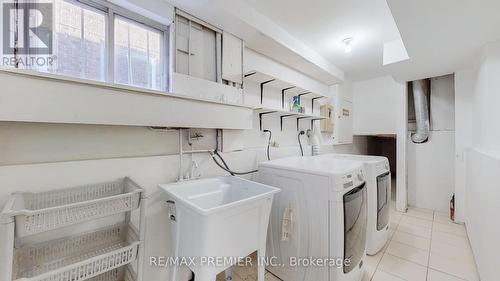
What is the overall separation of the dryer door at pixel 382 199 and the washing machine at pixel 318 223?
1.57 ft

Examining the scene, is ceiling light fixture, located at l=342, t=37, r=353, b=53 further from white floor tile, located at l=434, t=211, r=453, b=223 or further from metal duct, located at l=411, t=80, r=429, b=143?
white floor tile, located at l=434, t=211, r=453, b=223

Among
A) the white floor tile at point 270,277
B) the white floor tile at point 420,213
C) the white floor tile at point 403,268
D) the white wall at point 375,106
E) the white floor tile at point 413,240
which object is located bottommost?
the white floor tile at point 270,277

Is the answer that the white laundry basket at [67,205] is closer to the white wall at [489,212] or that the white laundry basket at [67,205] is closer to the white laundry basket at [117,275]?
the white laundry basket at [117,275]

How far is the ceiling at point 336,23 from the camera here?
1.69 m

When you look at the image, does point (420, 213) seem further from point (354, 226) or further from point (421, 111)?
point (354, 226)

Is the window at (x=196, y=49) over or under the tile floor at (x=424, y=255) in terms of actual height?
over

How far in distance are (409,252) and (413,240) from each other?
0.31 m

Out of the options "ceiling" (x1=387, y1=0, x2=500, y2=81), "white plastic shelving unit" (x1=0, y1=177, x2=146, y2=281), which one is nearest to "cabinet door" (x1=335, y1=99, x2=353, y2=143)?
"ceiling" (x1=387, y1=0, x2=500, y2=81)

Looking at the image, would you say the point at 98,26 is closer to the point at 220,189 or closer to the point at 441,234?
the point at 220,189

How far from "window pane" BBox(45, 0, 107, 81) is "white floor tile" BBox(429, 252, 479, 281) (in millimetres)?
3057

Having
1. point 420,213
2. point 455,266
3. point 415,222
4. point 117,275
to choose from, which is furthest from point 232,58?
point 420,213

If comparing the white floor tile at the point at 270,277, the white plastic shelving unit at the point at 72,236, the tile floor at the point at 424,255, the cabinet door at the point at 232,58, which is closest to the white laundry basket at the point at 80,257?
the white plastic shelving unit at the point at 72,236

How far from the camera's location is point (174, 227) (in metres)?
1.19

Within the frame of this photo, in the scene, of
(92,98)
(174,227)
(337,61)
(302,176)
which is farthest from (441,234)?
(92,98)
